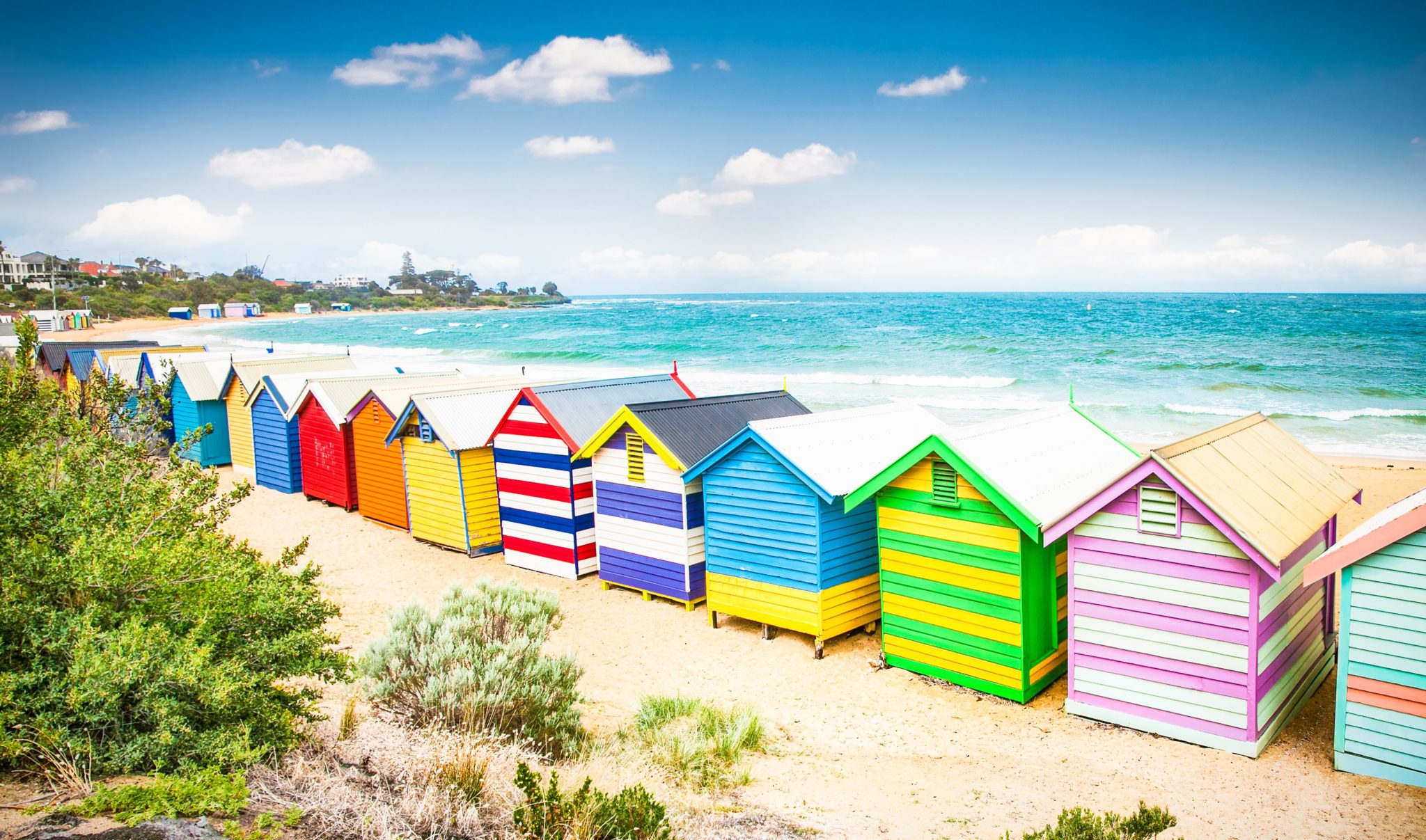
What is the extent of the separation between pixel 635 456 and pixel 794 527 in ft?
10.6

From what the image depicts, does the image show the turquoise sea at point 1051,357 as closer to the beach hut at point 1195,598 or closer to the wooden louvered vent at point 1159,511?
the beach hut at point 1195,598

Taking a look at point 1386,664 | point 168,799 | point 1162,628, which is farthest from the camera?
point 1162,628

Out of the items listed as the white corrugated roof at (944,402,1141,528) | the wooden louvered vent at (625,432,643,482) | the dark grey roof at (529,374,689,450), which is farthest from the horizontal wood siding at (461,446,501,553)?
the white corrugated roof at (944,402,1141,528)

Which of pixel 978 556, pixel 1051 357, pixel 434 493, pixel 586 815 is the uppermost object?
pixel 978 556

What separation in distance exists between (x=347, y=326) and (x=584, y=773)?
402 ft

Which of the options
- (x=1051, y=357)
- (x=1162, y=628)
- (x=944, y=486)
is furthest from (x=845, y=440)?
(x=1051, y=357)

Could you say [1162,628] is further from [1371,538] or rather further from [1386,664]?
[1371,538]

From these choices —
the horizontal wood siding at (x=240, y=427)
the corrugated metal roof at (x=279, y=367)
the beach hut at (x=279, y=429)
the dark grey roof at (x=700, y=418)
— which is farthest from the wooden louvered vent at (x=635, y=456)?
the horizontal wood siding at (x=240, y=427)

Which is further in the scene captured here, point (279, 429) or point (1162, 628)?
point (279, 429)

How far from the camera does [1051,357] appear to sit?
2042 inches

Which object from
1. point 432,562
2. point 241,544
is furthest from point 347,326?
point 241,544

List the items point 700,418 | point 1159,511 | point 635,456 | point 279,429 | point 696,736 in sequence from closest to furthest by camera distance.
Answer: point 1159,511
point 696,736
point 635,456
point 700,418
point 279,429

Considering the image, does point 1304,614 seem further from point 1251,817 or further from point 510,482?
point 510,482

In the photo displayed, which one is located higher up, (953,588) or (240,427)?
(240,427)
